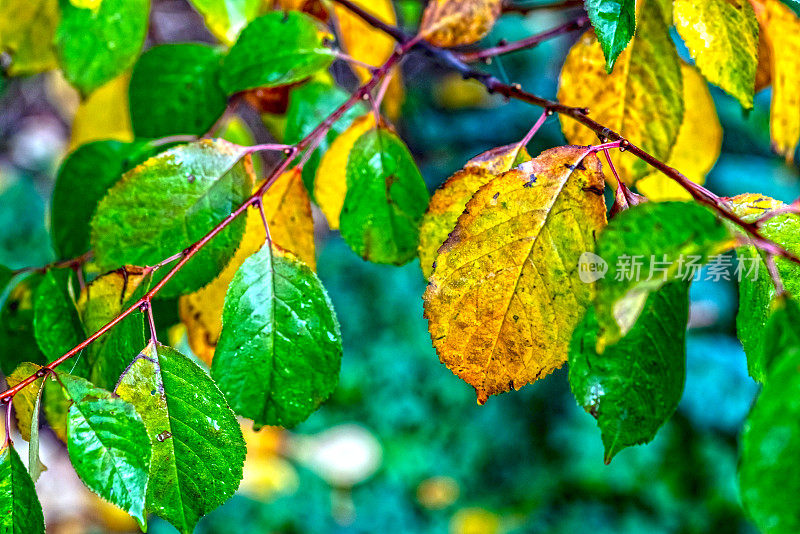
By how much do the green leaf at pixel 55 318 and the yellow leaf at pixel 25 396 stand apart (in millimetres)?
81

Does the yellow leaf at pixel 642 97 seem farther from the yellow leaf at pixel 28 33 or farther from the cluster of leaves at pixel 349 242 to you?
the yellow leaf at pixel 28 33

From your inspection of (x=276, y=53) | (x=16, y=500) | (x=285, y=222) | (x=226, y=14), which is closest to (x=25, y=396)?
(x=16, y=500)

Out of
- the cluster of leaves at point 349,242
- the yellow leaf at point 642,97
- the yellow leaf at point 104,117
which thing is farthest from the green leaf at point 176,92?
the yellow leaf at point 642,97

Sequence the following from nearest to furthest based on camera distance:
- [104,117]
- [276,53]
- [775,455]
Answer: [775,455]
[276,53]
[104,117]

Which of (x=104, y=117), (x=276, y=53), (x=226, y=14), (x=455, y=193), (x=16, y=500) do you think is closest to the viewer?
(x=16, y=500)

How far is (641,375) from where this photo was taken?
1.13ft

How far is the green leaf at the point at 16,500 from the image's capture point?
1.14 ft

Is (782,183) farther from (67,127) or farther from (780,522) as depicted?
(67,127)

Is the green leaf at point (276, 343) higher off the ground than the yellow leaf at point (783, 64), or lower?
lower

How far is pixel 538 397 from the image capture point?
7.98 ft

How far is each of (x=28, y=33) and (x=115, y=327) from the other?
0.51 m

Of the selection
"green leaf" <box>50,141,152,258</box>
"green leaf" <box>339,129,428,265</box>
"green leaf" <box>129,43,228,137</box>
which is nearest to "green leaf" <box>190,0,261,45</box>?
"green leaf" <box>129,43,228,137</box>

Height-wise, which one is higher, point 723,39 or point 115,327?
point 723,39

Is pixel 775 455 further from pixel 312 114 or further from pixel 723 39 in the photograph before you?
pixel 312 114
